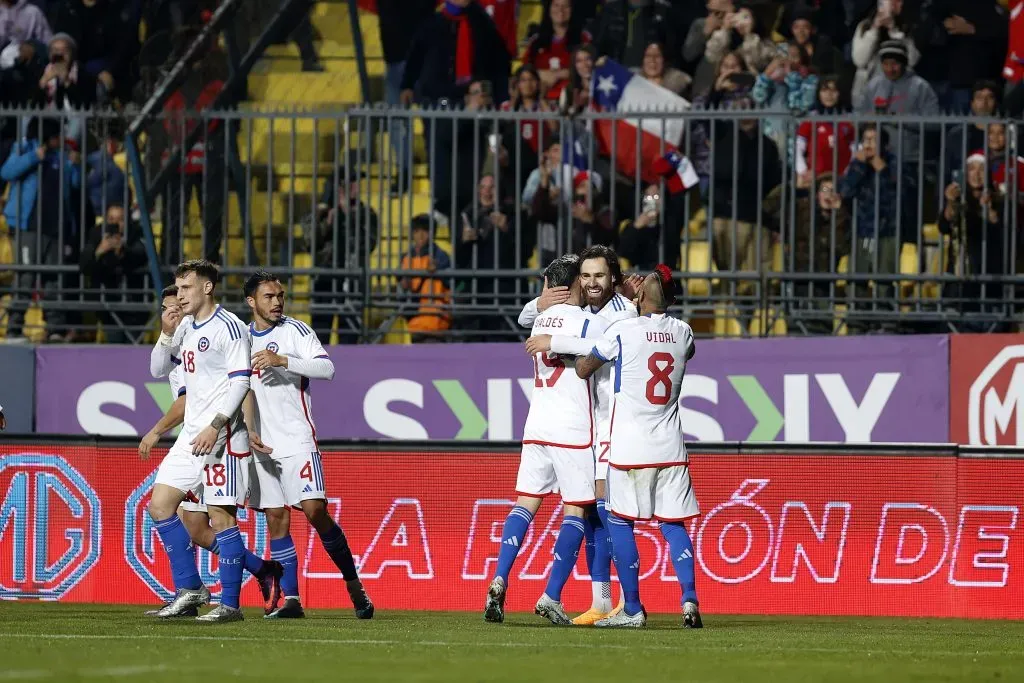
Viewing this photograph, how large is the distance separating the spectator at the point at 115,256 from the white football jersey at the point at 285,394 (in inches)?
149

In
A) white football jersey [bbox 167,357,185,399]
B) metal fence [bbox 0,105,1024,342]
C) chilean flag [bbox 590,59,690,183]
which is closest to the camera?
white football jersey [bbox 167,357,185,399]

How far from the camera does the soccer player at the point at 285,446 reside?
11609 millimetres

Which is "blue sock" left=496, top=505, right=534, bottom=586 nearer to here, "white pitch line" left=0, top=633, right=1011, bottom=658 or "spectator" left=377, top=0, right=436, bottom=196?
"white pitch line" left=0, top=633, right=1011, bottom=658

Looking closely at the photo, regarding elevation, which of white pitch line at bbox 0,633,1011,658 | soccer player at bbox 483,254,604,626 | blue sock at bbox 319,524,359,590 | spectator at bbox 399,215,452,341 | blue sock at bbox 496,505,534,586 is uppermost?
spectator at bbox 399,215,452,341

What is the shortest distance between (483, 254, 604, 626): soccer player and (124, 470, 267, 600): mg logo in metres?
2.65

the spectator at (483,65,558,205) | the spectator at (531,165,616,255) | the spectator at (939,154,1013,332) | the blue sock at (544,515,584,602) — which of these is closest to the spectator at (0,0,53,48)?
the spectator at (483,65,558,205)

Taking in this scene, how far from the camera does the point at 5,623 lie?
1088 cm

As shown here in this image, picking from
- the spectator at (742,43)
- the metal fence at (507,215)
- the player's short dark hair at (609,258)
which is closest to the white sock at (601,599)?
the player's short dark hair at (609,258)

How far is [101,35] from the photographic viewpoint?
18375 millimetres

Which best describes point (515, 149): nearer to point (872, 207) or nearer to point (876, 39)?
point (872, 207)

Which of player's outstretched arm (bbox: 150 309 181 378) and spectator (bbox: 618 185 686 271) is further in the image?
spectator (bbox: 618 185 686 271)

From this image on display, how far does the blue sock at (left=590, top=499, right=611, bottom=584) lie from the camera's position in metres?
11.2

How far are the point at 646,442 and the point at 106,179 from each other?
6.55 meters

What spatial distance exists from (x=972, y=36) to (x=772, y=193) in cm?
375
